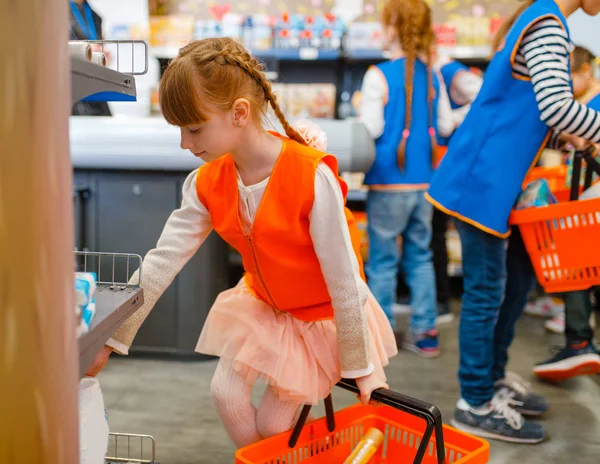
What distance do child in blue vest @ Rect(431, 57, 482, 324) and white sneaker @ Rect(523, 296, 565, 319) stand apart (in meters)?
0.46

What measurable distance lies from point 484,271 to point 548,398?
2.32 ft

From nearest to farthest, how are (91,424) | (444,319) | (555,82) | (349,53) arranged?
(91,424), (555,82), (444,319), (349,53)

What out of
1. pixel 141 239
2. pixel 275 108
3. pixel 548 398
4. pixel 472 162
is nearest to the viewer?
pixel 275 108

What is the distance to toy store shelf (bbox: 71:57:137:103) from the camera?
81 centimetres

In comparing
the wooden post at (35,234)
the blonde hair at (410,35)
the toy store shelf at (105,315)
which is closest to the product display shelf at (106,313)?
the toy store shelf at (105,315)

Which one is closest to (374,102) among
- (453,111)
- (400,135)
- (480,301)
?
(400,135)

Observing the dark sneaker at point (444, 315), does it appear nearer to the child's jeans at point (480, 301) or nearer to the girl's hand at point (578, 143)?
the child's jeans at point (480, 301)

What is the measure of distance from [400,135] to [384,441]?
5.05ft

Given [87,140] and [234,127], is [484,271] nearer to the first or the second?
[234,127]

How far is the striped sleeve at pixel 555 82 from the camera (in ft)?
5.22

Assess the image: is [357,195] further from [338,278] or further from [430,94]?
[338,278]

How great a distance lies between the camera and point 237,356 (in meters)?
1.35

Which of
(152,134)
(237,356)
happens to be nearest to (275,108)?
(237,356)

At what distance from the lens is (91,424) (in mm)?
1070
